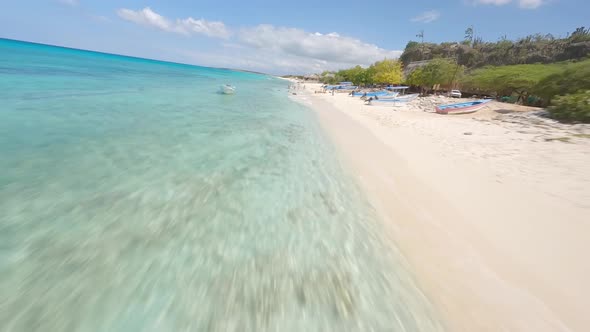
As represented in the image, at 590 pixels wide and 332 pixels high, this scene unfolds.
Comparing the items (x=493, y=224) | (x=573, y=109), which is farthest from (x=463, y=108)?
(x=493, y=224)

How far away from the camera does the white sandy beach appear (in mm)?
2705

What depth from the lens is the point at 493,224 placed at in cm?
416

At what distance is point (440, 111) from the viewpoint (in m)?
19.6

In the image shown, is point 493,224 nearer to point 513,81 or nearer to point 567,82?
point 567,82

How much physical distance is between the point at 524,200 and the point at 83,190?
973 cm

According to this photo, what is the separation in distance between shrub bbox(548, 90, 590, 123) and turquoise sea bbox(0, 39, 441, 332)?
578 inches

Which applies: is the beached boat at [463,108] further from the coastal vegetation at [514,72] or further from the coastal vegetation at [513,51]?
the coastal vegetation at [513,51]

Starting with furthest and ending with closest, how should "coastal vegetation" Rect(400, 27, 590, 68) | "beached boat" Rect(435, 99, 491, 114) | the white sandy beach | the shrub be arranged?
1. "coastal vegetation" Rect(400, 27, 590, 68)
2. "beached boat" Rect(435, 99, 491, 114)
3. the shrub
4. the white sandy beach

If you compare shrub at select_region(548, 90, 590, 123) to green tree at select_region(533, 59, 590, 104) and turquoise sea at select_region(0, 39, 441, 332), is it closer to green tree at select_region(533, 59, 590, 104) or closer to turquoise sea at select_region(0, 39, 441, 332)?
green tree at select_region(533, 59, 590, 104)

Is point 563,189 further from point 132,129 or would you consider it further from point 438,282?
point 132,129

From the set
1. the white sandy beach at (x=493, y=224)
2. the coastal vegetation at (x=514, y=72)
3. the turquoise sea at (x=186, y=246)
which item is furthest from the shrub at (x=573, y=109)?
the turquoise sea at (x=186, y=246)

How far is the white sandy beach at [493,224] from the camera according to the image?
2705 mm

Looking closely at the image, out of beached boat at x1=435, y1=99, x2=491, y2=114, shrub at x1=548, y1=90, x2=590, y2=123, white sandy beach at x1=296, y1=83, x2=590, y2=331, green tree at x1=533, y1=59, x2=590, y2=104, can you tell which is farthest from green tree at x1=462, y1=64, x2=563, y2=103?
white sandy beach at x1=296, y1=83, x2=590, y2=331

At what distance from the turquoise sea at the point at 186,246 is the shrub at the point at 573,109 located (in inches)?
578
